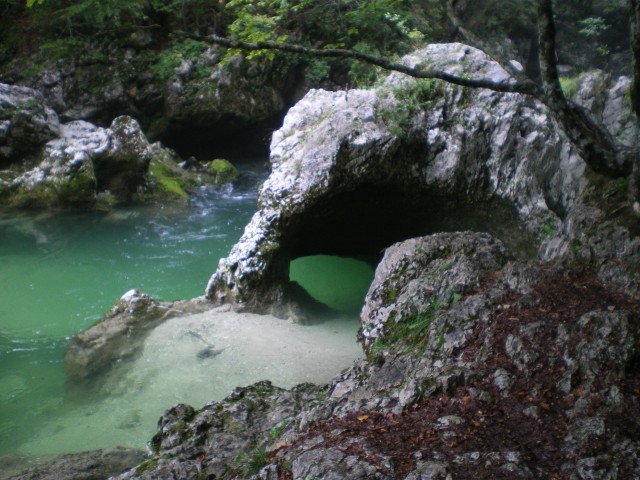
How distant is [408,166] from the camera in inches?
349

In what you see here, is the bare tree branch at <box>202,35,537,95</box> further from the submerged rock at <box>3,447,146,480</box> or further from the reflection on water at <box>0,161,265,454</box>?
the reflection on water at <box>0,161,265,454</box>

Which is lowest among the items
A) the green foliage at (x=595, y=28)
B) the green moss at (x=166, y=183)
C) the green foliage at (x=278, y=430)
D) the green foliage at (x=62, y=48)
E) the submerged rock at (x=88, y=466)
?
the submerged rock at (x=88, y=466)

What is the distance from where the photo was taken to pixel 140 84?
18.7 metres

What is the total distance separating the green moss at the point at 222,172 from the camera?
17859 millimetres

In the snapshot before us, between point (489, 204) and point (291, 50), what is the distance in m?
5.47

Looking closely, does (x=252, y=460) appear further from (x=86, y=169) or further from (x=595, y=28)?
(x=595, y=28)

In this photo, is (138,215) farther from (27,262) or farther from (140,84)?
(140,84)

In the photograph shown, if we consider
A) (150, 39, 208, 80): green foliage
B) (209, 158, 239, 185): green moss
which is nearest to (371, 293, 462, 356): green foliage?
(209, 158, 239, 185): green moss

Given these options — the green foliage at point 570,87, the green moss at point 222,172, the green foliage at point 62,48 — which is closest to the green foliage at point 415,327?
the green foliage at point 570,87

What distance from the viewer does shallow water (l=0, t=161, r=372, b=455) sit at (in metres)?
6.79

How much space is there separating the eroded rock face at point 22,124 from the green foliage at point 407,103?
11225 mm

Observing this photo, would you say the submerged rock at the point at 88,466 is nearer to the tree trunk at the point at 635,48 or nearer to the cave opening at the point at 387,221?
the cave opening at the point at 387,221

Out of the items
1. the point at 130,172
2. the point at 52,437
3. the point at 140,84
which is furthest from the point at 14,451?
the point at 140,84

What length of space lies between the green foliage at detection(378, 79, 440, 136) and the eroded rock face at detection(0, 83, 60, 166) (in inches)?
442
